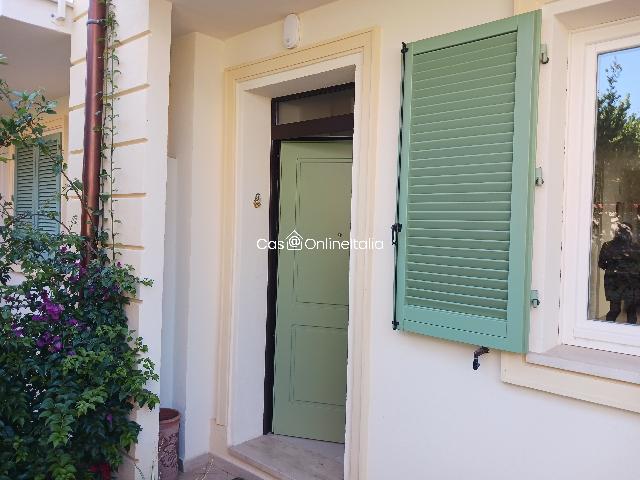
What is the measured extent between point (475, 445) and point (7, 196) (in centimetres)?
675

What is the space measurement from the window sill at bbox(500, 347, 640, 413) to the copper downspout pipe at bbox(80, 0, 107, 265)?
8.71 ft

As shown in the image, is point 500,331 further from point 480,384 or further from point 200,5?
point 200,5

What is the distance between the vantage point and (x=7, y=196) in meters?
6.78

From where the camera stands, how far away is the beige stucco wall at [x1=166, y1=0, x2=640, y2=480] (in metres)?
2.18

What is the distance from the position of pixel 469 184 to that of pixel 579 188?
1.60 ft

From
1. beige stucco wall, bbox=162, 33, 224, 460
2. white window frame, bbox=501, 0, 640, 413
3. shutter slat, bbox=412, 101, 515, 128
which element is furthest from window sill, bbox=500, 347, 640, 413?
beige stucco wall, bbox=162, 33, 224, 460

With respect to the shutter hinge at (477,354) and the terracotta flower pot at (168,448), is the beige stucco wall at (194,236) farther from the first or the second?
the shutter hinge at (477,354)

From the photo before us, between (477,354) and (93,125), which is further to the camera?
(93,125)

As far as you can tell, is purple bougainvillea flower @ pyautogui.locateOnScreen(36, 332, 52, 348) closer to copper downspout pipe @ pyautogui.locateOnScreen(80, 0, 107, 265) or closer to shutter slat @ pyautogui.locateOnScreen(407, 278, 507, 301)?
copper downspout pipe @ pyautogui.locateOnScreen(80, 0, 107, 265)

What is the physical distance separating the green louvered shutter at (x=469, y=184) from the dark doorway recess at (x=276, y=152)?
1.10 m

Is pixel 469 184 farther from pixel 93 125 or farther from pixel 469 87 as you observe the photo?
pixel 93 125

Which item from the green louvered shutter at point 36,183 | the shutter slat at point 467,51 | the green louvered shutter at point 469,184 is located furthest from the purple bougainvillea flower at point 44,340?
the green louvered shutter at point 36,183

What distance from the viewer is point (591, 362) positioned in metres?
2.12

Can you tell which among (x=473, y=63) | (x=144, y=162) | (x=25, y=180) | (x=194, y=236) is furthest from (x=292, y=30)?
(x=25, y=180)
